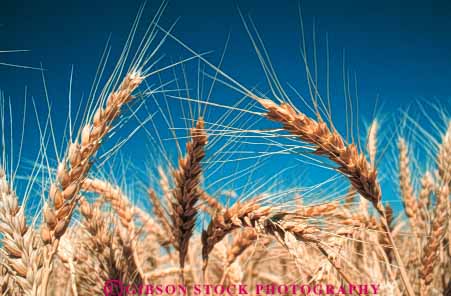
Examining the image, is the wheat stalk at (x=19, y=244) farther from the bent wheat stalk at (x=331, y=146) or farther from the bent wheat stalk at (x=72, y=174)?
the bent wheat stalk at (x=331, y=146)

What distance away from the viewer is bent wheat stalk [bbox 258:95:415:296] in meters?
1.73

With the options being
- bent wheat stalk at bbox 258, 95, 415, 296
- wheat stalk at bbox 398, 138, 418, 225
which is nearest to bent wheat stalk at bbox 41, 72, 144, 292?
bent wheat stalk at bbox 258, 95, 415, 296

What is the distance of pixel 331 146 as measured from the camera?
1745 mm

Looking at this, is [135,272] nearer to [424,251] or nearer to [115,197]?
[115,197]

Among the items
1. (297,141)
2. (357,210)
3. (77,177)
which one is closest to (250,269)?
(357,210)

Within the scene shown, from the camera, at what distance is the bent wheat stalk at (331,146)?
5.66ft

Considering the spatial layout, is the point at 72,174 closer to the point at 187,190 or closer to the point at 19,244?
the point at 19,244

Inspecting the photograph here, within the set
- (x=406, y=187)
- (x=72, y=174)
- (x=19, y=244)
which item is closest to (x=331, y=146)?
(x=72, y=174)

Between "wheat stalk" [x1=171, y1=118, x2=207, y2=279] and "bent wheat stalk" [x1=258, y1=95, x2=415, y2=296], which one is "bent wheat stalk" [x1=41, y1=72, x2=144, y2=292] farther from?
"bent wheat stalk" [x1=258, y1=95, x2=415, y2=296]

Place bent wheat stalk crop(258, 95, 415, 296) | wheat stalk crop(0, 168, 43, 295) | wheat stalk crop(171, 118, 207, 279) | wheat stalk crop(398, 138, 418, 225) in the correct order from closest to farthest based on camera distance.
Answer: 1. wheat stalk crop(0, 168, 43, 295)
2. bent wheat stalk crop(258, 95, 415, 296)
3. wheat stalk crop(171, 118, 207, 279)
4. wheat stalk crop(398, 138, 418, 225)

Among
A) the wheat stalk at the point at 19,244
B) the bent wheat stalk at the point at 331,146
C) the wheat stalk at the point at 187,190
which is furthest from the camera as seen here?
the wheat stalk at the point at 187,190

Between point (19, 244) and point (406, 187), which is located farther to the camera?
point (406, 187)

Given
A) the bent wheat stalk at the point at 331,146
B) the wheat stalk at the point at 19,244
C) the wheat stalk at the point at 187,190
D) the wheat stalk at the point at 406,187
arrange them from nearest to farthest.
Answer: the wheat stalk at the point at 19,244 → the bent wheat stalk at the point at 331,146 → the wheat stalk at the point at 187,190 → the wheat stalk at the point at 406,187

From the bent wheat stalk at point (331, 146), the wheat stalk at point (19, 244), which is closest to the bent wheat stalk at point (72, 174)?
the wheat stalk at point (19, 244)
